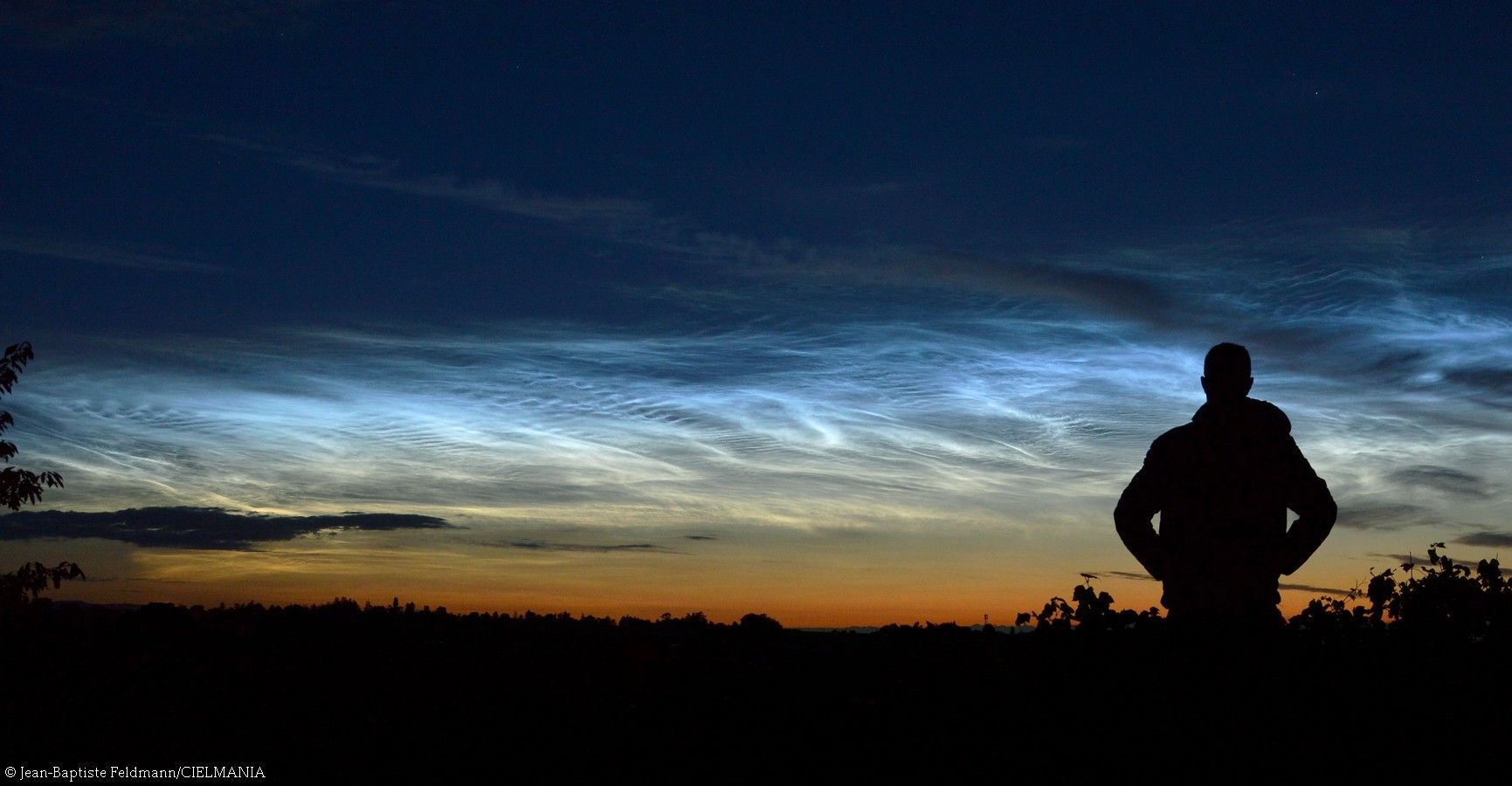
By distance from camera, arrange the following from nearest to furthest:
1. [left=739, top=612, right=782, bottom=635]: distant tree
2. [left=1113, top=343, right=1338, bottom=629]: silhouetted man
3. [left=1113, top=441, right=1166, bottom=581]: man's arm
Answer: [left=1113, top=343, right=1338, bottom=629]: silhouetted man < [left=1113, top=441, right=1166, bottom=581]: man's arm < [left=739, top=612, right=782, bottom=635]: distant tree

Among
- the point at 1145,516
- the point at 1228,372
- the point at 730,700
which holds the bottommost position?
the point at 730,700

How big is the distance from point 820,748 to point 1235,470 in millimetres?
5431

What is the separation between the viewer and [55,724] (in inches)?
369

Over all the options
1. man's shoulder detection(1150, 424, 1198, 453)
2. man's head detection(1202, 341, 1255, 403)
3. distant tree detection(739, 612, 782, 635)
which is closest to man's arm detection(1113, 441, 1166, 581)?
man's shoulder detection(1150, 424, 1198, 453)

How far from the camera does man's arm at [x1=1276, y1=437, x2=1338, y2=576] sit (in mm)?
11805

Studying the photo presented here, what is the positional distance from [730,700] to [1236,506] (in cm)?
526

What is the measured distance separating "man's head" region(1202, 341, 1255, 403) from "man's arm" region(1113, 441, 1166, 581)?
794 millimetres

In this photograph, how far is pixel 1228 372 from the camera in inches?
470

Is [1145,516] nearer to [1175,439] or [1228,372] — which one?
[1175,439]

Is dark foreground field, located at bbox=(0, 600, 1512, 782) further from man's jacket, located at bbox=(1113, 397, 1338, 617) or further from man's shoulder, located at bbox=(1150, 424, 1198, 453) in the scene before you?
man's shoulder, located at bbox=(1150, 424, 1198, 453)

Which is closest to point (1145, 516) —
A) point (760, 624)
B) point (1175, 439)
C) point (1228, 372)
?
point (1175, 439)

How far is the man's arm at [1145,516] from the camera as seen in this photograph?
1224 centimetres

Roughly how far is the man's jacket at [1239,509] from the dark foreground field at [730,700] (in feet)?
1.90

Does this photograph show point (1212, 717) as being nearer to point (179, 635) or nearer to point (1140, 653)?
point (1140, 653)
